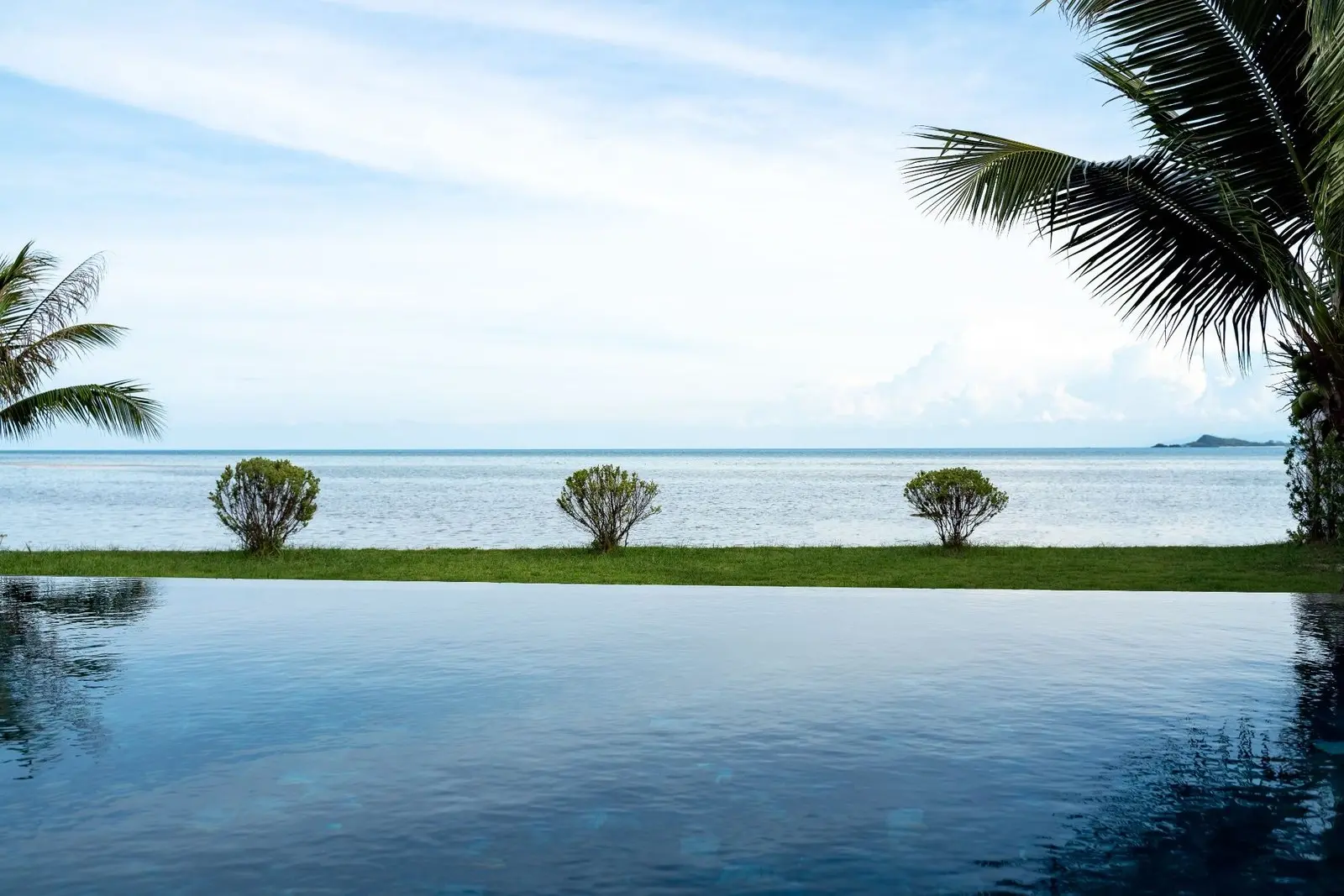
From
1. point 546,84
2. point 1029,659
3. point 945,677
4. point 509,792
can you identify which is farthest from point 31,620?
point 546,84

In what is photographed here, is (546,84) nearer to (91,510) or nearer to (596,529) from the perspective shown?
(596,529)

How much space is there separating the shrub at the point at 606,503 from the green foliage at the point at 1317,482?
9922 millimetres

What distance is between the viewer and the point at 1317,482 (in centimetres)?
1529

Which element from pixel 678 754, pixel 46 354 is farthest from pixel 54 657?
pixel 46 354

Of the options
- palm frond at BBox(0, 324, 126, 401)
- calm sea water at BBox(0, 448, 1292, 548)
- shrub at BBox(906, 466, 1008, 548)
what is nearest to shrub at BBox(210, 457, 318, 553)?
palm frond at BBox(0, 324, 126, 401)

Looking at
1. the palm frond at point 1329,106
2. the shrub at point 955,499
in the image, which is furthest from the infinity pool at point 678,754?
Answer: the shrub at point 955,499

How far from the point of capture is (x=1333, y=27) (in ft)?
20.7

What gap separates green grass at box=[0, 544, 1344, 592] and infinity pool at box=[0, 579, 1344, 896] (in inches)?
143

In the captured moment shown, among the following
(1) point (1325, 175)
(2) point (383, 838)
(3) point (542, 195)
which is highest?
(3) point (542, 195)

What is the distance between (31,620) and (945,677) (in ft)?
26.5

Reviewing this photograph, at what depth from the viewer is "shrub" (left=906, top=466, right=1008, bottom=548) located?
52.3ft

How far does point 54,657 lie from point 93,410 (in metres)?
9.17

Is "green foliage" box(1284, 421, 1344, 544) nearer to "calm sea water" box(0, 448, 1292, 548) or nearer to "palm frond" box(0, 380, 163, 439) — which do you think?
"calm sea water" box(0, 448, 1292, 548)

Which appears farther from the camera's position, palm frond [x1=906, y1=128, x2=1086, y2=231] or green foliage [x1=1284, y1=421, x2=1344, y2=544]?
green foliage [x1=1284, y1=421, x2=1344, y2=544]
